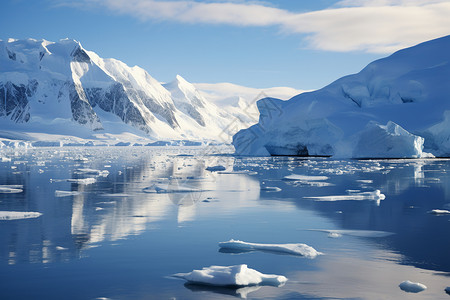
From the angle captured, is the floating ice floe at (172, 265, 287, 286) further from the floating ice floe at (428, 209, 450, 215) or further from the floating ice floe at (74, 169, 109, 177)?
the floating ice floe at (74, 169, 109, 177)

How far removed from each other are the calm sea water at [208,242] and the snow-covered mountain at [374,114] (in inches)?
871

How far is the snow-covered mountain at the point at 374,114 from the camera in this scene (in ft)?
129

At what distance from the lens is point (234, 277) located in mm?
6887

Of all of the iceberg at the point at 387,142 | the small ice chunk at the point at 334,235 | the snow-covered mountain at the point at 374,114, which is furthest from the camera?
the snow-covered mountain at the point at 374,114

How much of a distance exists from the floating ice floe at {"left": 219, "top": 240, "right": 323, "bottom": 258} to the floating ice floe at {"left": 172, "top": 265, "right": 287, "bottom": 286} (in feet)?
5.27

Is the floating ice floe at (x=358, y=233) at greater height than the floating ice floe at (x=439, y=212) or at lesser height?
lesser

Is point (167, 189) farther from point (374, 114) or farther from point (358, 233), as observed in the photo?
point (374, 114)

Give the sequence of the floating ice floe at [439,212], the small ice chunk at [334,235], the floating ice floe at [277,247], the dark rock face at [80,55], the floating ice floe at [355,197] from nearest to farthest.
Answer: the floating ice floe at [277,247], the small ice chunk at [334,235], the floating ice floe at [439,212], the floating ice floe at [355,197], the dark rock face at [80,55]

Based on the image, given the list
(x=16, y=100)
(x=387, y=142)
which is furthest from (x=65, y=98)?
(x=387, y=142)

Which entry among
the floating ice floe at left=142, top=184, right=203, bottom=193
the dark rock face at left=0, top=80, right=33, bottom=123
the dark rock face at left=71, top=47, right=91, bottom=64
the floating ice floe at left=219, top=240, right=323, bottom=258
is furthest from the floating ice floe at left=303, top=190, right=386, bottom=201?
the dark rock face at left=71, top=47, right=91, bottom=64

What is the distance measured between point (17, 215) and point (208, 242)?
206 inches

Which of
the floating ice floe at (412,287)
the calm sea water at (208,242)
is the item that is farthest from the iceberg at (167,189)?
the floating ice floe at (412,287)

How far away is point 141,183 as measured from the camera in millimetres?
21656

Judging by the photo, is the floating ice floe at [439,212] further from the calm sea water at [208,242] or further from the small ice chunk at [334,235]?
the small ice chunk at [334,235]
